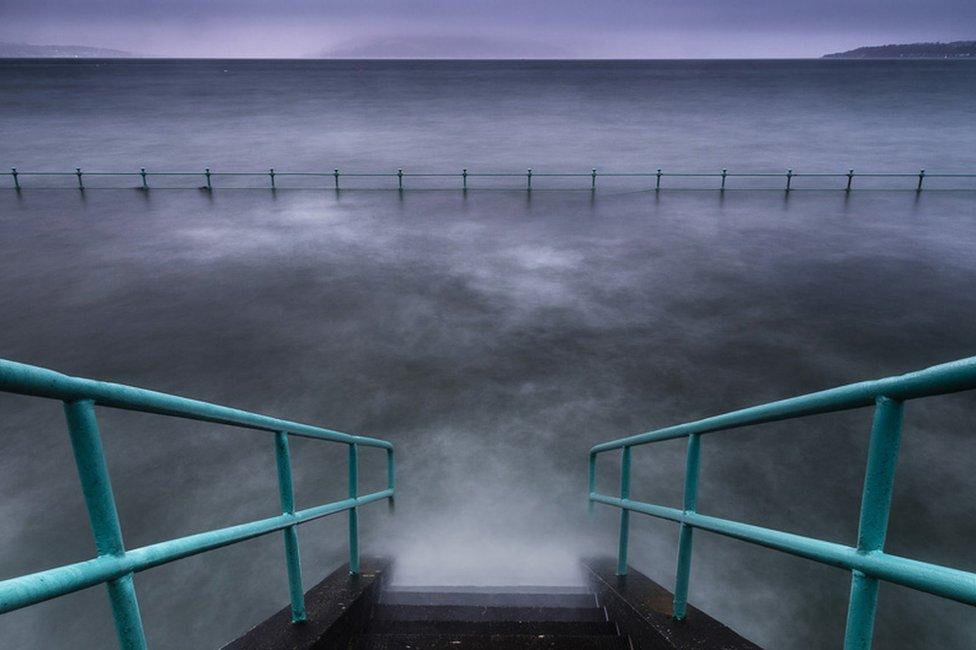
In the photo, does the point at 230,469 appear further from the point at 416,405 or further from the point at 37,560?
the point at 416,405

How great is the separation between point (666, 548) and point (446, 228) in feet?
44.3

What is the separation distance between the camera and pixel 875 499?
60.3 inches

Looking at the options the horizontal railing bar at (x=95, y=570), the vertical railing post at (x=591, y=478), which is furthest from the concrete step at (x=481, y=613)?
the horizontal railing bar at (x=95, y=570)

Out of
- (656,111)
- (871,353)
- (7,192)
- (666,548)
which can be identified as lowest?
(666,548)

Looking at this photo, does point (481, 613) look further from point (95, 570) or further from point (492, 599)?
point (95, 570)

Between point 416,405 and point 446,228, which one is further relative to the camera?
point 446,228

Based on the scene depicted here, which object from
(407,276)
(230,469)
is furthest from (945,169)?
(230,469)

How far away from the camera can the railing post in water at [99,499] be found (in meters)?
1.55

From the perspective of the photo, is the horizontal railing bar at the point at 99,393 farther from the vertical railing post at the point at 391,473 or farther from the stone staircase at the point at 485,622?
the vertical railing post at the point at 391,473

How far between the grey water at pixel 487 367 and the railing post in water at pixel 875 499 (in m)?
4.76

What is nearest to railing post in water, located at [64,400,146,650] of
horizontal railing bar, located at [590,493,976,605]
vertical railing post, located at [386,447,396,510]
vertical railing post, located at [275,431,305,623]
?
vertical railing post, located at [275,431,305,623]

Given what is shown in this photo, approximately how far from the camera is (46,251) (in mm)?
16188

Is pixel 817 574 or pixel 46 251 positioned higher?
pixel 46 251

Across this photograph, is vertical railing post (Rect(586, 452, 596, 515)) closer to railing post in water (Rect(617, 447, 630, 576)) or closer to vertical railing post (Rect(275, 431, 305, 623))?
railing post in water (Rect(617, 447, 630, 576))
